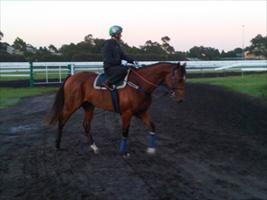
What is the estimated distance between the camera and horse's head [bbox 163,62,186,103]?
31.2 feet

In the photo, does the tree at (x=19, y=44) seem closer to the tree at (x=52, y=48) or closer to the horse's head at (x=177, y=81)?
the tree at (x=52, y=48)

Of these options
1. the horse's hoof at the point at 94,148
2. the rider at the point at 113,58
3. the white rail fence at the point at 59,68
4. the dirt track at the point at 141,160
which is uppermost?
the rider at the point at 113,58

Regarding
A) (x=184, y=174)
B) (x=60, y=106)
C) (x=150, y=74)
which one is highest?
(x=150, y=74)

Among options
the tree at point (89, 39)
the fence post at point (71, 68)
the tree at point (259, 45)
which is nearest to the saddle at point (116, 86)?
the fence post at point (71, 68)

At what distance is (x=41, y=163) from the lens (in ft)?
29.6

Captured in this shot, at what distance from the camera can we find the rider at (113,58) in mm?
9891

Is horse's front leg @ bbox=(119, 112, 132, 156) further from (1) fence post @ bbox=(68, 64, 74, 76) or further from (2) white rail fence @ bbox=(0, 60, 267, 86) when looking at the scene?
(1) fence post @ bbox=(68, 64, 74, 76)

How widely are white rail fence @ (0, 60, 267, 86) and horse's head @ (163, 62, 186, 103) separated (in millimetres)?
19334

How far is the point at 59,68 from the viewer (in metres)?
31.1

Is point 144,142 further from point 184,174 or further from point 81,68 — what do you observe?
point 81,68

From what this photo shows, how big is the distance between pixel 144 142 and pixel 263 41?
214 ft

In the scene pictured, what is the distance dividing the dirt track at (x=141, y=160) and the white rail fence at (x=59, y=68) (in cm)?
1536

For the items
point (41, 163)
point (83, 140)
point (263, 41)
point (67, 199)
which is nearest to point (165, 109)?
point (83, 140)

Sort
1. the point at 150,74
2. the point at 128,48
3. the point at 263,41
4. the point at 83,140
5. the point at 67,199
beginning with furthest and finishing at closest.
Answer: the point at 263,41
the point at 128,48
the point at 83,140
the point at 150,74
the point at 67,199
